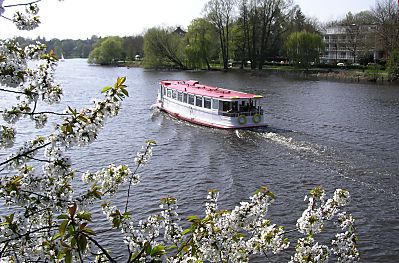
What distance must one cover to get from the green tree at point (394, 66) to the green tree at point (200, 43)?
118ft

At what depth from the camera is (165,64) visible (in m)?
94.9

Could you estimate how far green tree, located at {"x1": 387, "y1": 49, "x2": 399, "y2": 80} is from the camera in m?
64.1

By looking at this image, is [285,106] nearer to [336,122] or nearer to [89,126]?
[336,122]

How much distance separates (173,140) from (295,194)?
11.5 metres

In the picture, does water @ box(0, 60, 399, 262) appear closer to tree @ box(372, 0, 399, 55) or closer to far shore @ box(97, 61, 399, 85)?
far shore @ box(97, 61, 399, 85)

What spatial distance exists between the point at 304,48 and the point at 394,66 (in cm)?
1972

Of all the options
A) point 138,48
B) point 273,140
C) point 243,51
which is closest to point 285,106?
point 273,140

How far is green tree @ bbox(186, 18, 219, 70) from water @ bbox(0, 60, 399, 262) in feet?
171

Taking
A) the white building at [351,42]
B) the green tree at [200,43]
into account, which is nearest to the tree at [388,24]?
the white building at [351,42]

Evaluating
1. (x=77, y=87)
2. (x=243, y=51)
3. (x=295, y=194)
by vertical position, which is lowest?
(x=295, y=194)

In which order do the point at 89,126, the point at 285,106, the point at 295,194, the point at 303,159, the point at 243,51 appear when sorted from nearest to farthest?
the point at 89,126, the point at 295,194, the point at 303,159, the point at 285,106, the point at 243,51

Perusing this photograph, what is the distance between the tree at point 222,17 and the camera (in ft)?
301

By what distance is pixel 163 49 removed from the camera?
95.4 m

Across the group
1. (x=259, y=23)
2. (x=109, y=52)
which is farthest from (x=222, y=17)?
(x=109, y=52)
